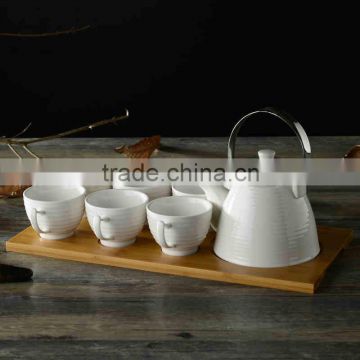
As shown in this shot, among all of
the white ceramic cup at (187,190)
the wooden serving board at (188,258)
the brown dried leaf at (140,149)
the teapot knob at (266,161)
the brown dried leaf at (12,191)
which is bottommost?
the wooden serving board at (188,258)

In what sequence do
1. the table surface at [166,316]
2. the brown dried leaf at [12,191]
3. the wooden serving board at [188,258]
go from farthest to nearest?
the brown dried leaf at [12,191], the wooden serving board at [188,258], the table surface at [166,316]

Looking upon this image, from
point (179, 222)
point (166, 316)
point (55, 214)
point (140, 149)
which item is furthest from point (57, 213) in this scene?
point (140, 149)

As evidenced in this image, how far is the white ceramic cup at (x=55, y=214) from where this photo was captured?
52.9 inches

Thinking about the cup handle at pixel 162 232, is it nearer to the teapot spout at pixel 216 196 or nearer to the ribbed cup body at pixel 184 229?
the ribbed cup body at pixel 184 229

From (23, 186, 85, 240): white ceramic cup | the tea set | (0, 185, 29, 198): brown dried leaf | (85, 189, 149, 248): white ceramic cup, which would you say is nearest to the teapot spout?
the tea set

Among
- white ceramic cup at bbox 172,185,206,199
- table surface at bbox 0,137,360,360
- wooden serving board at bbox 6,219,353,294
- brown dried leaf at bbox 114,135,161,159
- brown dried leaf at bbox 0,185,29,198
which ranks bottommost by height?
table surface at bbox 0,137,360,360

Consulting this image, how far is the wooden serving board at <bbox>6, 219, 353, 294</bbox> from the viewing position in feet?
3.96

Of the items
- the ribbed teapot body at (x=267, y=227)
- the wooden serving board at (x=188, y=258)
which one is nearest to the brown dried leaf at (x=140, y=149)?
the wooden serving board at (x=188, y=258)

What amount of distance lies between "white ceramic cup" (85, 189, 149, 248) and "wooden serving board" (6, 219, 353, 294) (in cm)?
2

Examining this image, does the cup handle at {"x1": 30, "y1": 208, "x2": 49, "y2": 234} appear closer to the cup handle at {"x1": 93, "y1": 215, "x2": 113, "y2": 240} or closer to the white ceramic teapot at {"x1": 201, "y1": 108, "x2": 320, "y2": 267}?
the cup handle at {"x1": 93, "y1": 215, "x2": 113, "y2": 240}

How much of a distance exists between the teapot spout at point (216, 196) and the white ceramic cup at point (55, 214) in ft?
0.74

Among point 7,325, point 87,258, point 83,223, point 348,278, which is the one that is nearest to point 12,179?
point 83,223

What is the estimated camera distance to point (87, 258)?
1.33m
